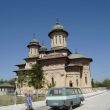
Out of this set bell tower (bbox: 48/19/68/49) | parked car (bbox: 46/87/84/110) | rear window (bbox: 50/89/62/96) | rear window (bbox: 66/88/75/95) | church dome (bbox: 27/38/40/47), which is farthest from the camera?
church dome (bbox: 27/38/40/47)

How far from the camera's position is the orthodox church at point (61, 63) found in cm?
4232

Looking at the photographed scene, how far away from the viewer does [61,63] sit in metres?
42.8

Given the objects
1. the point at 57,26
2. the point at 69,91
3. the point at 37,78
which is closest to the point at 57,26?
the point at 57,26

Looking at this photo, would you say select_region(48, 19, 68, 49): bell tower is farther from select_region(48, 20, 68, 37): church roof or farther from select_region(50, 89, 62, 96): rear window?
select_region(50, 89, 62, 96): rear window

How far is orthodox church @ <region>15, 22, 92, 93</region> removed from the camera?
42316mm

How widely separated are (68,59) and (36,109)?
99.7 feet

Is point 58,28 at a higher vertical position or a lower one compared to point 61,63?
higher

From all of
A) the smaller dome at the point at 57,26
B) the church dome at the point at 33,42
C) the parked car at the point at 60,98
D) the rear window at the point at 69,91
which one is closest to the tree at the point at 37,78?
the smaller dome at the point at 57,26

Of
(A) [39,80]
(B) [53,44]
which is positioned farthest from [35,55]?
(A) [39,80]

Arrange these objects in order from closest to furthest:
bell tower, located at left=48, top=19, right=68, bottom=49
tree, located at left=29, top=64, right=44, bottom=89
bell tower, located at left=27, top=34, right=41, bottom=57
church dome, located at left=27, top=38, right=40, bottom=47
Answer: tree, located at left=29, top=64, right=44, bottom=89, bell tower, located at left=48, top=19, right=68, bottom=49, bell tower, located at left=27, top=34, right=41, bottom=57, church dome, located at left=27, top=38, right=40, bottom=47

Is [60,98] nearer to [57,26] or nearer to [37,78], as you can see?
[37,78]

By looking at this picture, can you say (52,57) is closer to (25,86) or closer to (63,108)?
(25,86)

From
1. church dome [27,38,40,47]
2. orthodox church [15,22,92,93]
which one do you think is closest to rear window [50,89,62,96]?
orthodox church [15,22,92,93]

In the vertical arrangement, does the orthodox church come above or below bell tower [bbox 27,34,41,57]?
below
